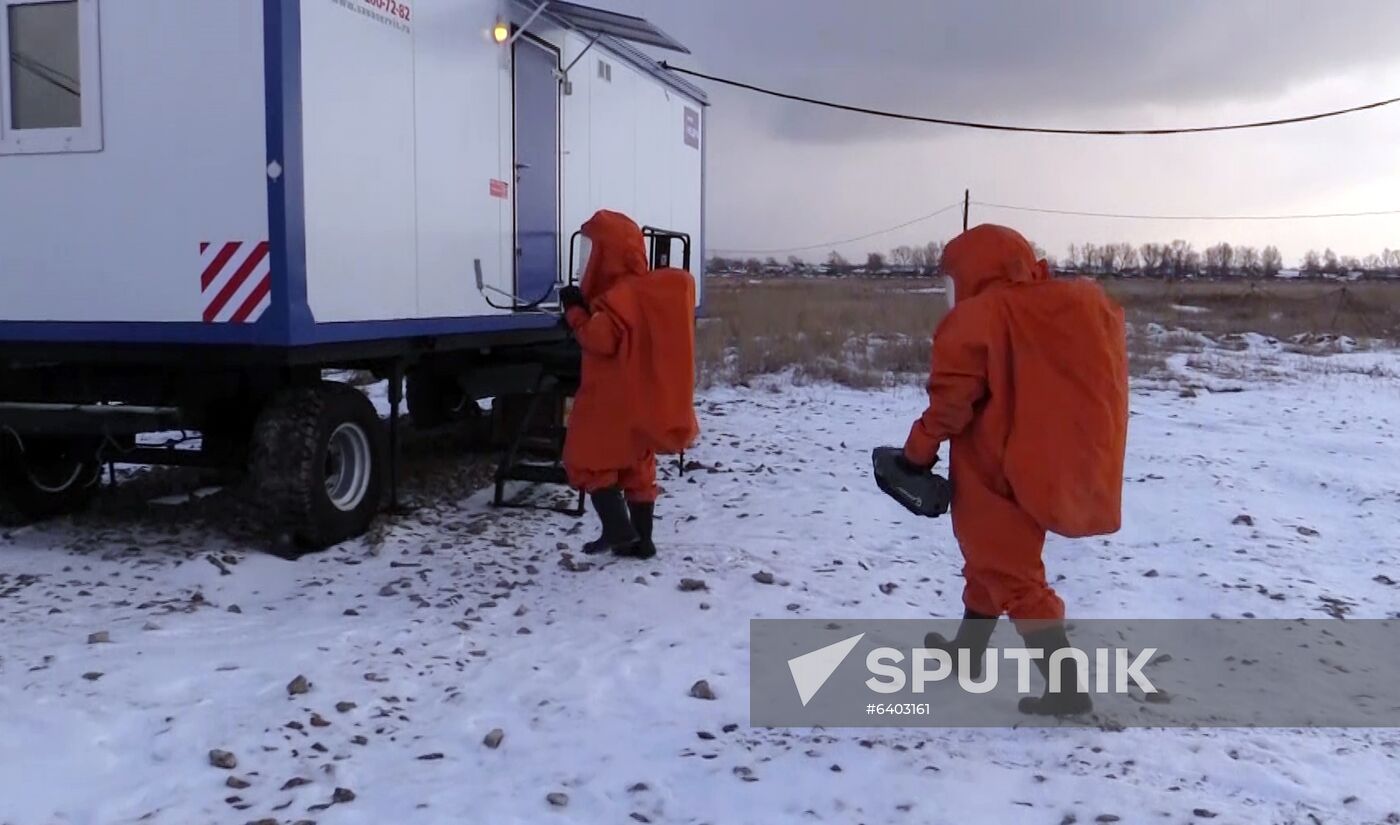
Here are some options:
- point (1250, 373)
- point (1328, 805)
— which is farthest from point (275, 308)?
point (1250, 373)

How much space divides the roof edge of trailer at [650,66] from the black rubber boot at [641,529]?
383cm

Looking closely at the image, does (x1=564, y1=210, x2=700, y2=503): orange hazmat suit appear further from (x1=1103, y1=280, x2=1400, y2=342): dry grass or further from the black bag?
(x1=1103, y1=280, x2=1400, y2=342): dry grass

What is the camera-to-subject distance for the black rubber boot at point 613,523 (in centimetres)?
577

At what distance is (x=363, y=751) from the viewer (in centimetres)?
370

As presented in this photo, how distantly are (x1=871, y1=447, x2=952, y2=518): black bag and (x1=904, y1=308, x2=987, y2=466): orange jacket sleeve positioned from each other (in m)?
0.19

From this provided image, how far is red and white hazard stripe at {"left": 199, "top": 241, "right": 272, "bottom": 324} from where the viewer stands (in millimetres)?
5215

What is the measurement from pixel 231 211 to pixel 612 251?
173 centimetres

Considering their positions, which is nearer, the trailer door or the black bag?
the black bag

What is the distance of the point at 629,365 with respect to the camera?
549cm

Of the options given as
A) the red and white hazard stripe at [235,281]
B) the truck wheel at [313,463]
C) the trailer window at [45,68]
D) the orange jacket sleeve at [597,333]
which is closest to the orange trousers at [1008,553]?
the orange jacket sleeve at [597,333]

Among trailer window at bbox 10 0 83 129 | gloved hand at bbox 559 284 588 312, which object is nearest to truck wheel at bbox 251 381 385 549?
gloved hand at bbox 559 284 588 312

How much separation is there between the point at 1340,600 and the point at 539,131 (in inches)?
211

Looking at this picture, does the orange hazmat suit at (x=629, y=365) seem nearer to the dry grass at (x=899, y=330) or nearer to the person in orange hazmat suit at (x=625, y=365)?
the person in orange hazmat suit at (x=625, y=365)

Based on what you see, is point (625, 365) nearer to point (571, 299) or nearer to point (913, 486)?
point (571, 299)
